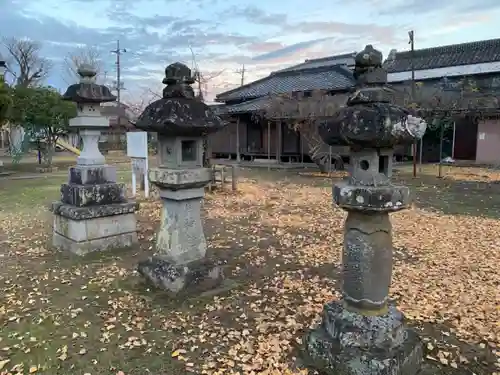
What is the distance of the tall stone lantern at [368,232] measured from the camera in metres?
2.83

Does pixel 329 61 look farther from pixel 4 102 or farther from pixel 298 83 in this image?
pixel 4 102

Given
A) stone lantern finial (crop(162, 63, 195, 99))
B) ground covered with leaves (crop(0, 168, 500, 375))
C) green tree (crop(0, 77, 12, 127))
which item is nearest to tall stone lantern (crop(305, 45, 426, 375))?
ground covered with leaves (crop(0, 168, 500, 375))

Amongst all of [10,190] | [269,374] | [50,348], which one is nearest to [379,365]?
[269,374]

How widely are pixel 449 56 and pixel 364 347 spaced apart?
91.8ft

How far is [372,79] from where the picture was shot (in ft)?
9.73

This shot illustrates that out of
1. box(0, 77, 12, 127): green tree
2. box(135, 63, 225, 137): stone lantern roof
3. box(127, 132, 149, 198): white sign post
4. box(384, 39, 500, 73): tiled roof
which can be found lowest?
box(127, 132, 149, 198): white sign post

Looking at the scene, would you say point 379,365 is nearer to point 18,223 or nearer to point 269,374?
point 269,374

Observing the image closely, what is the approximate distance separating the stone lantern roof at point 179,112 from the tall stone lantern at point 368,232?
175cm

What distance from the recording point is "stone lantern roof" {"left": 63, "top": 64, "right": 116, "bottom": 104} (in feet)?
21.1

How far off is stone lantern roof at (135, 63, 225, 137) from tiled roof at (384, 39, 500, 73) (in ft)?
81.0

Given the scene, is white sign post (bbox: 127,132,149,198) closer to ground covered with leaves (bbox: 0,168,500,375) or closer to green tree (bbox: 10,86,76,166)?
ground covered with leaves (bbox: 0,168,500,375)

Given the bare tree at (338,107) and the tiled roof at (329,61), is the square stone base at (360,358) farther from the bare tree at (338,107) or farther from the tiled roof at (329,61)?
the tiled roof at (329,61)

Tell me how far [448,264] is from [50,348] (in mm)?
5142

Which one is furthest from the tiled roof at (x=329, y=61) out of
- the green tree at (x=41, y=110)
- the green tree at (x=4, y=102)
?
the green tree at (x=4, y=102)
